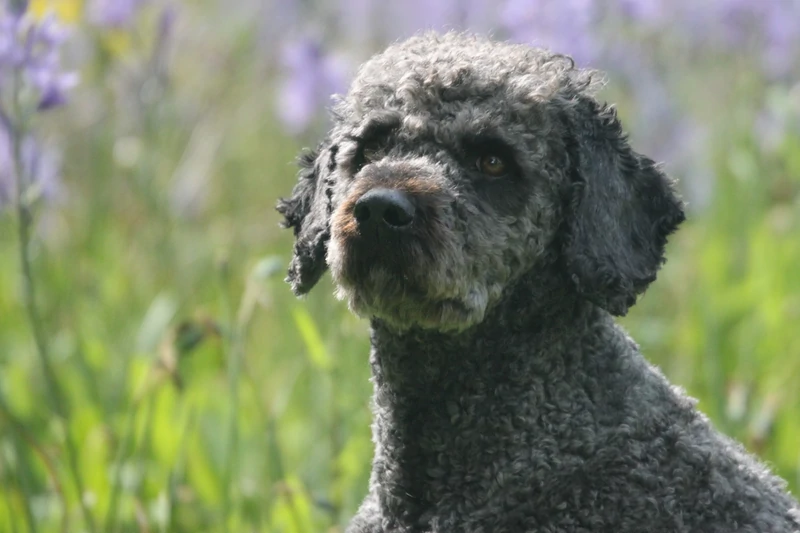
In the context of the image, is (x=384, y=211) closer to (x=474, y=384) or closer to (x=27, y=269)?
(x=474, y=384)

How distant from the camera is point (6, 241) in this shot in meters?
6.80

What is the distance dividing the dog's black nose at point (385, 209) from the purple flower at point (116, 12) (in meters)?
3.37

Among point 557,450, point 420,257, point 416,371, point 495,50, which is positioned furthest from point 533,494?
point 495,50

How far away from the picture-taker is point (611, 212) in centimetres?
291

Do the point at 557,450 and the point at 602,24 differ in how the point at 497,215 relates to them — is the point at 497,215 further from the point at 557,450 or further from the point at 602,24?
the point at 602,24

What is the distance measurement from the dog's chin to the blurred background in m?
0.82

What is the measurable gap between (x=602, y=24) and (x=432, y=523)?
379 cm

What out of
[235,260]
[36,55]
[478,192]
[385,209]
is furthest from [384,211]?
[235,260]

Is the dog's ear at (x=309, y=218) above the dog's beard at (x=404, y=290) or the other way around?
above

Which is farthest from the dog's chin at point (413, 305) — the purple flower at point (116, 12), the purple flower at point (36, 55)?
the purple flower at point (116, 12)

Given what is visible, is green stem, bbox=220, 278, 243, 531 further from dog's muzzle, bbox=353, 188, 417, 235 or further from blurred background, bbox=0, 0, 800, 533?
dog's muzzle, bbox=353, 188, 417, 235

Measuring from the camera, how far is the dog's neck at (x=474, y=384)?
286cm

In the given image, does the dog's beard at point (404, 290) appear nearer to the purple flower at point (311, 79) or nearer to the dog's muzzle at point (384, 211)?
the dog's muzzle at point (384, 211)

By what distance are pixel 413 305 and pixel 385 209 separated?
26 cm
